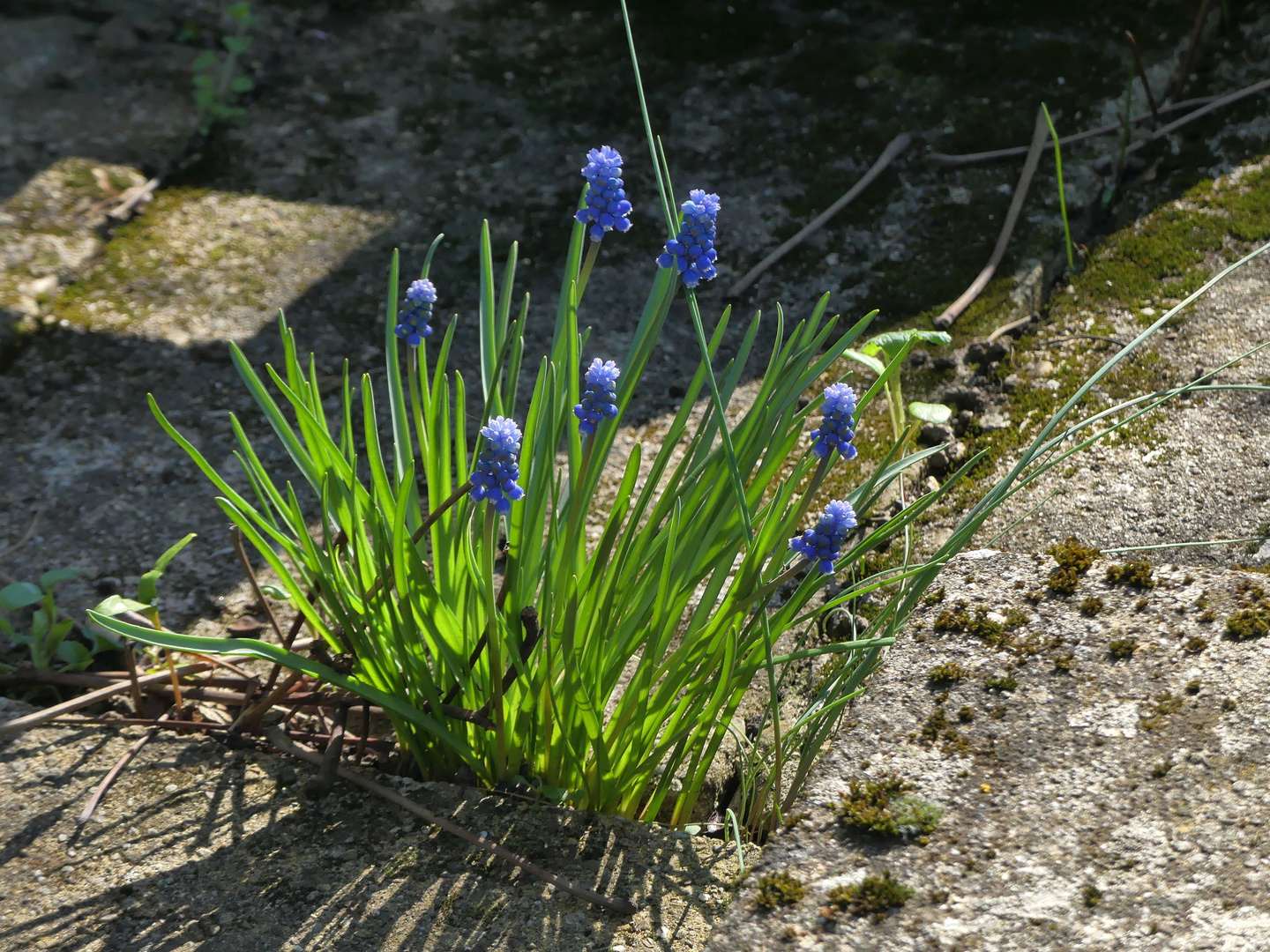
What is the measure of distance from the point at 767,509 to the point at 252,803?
2.80ft

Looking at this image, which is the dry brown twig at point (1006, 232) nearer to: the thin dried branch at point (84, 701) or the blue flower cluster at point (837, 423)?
the blue flower cluster at point (837, 423)

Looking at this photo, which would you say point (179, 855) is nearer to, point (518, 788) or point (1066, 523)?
point (518, 788)

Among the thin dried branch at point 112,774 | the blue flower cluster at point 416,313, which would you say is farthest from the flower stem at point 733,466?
the thin dried branch at point 112,774

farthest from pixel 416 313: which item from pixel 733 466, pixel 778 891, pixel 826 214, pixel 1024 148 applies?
pixel 1024 148

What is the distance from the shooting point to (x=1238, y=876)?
1.15 metres

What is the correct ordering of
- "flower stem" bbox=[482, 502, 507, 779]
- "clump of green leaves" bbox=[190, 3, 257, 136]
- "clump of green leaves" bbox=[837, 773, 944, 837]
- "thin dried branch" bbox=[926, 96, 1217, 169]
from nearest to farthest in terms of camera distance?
"flower stem" bbox=[482, 502, 507, 779] → "clump of green leaves" bbox=[837, 773, 944, 837] → "thin dried branch" bbox=[926, 96, 1217, 169] → "clump of green leaves" bbox=[190, 3, 257, 136]

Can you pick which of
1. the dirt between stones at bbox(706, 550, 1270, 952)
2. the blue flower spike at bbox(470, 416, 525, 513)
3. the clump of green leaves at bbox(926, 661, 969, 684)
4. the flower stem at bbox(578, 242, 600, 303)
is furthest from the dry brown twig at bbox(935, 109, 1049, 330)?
the blue flower spike at bbox(470, 416, 525, 513)

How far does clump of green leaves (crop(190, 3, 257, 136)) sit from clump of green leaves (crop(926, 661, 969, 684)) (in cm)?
287

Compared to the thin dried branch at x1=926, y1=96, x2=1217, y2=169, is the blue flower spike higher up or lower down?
lower down

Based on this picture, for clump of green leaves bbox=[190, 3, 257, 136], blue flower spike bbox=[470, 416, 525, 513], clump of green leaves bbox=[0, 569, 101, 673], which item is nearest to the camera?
blue flower spike bbox=[470, 416, 525, 513]

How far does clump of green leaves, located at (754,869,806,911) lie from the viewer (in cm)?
124

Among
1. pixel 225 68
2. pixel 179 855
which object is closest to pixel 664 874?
pixel 179 855

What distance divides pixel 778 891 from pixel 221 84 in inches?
126

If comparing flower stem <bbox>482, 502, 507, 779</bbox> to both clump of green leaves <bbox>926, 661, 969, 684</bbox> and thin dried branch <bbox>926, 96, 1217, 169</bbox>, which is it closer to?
clump of green leaves <bbox>926, 661, 969, 684</bbox>
